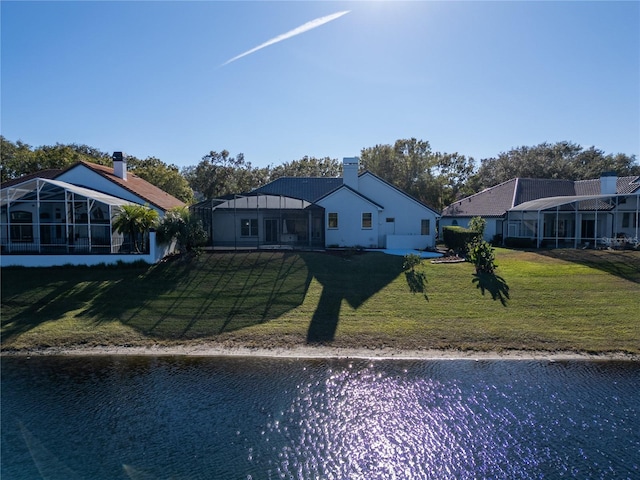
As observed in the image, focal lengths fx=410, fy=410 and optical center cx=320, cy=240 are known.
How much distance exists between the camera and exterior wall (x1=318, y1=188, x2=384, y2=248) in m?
29.0

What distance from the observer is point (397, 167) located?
4756 cm

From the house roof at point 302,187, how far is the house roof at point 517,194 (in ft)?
40.0

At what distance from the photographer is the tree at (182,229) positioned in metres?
24.0

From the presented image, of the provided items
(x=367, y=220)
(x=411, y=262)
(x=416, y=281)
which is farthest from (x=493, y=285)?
(x=367, y=220)

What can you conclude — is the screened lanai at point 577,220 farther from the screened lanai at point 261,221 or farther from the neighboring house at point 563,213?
the screened lanai at point 261,221

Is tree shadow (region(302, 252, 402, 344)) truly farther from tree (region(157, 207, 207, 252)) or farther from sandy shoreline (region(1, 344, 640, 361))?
tree (region(157, 207, 207, 252))

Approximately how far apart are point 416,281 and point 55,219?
75.3 feet

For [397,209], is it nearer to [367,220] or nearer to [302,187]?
[367,220]

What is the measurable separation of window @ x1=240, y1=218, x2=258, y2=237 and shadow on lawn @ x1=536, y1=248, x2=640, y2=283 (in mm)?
19976

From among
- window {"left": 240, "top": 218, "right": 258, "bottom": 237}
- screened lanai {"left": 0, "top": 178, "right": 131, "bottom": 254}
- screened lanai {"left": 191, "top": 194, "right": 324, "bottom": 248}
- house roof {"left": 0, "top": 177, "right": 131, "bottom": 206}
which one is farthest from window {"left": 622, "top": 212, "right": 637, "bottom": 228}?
house roof {"left": 0, "top": 177, "right": 131, "bottom": 206}

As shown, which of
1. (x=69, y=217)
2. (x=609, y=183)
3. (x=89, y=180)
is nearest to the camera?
(x=69, y=217)

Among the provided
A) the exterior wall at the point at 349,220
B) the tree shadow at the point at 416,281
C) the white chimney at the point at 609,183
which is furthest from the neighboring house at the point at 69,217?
the white chimney at the point at 609,183

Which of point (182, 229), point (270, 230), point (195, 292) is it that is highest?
point (182, 229)

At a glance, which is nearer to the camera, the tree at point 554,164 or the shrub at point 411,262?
the shrub at point 411,262
